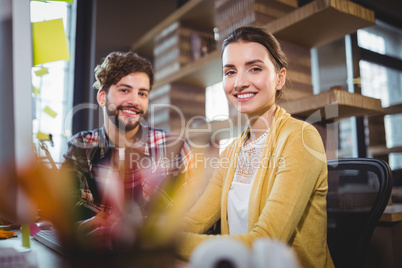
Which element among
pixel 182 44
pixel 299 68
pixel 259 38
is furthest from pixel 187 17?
pixel 259 38

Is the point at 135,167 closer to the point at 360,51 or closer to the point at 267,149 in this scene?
the point at 267,149

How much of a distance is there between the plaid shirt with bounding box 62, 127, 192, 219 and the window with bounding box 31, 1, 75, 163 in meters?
0.09

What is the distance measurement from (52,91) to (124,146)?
41 cm

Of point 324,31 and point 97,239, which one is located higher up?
point 324,31

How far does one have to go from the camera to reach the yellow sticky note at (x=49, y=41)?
578mm

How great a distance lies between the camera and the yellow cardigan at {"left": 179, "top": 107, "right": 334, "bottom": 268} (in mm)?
679

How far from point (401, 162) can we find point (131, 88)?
126 inches

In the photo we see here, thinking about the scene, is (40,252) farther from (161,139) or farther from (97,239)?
(161,139)

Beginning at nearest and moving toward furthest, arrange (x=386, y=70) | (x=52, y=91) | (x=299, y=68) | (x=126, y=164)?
(x=126, y=164) → (x=52, y=91) → (x=299, y=68) → (x=386, y=70)

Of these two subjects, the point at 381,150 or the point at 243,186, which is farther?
the point at 381,150

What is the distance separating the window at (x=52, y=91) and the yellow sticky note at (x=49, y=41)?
0.01 m

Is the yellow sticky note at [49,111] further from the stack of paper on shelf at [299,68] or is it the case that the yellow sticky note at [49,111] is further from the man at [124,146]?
the stack of paper on shelf at [299,68]

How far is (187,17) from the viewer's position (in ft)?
8.32

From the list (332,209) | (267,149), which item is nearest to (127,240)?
(267,149)
